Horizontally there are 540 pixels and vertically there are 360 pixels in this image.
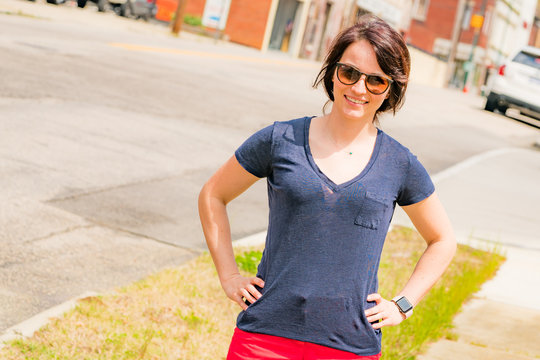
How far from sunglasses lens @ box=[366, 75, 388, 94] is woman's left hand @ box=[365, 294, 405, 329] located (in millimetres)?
657

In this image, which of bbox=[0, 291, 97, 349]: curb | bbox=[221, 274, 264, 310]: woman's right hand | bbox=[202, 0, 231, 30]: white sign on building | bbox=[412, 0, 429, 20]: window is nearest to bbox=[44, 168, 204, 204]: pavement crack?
bbox=[0, 291, 97, 349]: curb

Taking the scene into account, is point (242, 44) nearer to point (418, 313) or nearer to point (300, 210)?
point (418, 313)

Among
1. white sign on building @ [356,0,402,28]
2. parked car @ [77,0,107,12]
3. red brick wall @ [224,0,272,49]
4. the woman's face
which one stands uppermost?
white sign on building @ [356,0,402,28]

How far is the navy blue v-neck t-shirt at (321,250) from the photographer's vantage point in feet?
8.09

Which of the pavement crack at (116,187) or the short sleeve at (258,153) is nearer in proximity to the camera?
the short sleeve at (258,153)

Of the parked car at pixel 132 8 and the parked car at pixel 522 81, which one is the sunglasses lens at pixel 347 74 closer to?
the parked car at pixel 522 81

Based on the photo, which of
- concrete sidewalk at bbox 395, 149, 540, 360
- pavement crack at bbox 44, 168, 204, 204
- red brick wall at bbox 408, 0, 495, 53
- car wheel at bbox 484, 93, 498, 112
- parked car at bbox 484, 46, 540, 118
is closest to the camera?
concrete sidewalk at bbox 395, 149, 540, 360

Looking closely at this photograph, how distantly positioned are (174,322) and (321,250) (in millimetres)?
2602

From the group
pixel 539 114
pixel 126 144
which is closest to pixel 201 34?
pixel 539 114

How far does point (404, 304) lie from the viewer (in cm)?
271

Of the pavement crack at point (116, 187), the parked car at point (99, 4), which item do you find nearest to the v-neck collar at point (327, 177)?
the pavement crack at point (116, 187)

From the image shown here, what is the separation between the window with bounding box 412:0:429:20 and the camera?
6325cm

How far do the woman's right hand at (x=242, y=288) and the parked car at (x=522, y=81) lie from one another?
822 inches

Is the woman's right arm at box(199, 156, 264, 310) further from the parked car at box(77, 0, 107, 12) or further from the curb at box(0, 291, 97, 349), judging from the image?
the parked car at box(77, 0, 107, 12)
